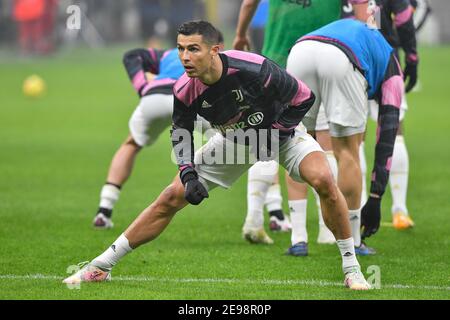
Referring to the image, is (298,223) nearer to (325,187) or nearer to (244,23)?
(325,187)

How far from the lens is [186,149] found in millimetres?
7367

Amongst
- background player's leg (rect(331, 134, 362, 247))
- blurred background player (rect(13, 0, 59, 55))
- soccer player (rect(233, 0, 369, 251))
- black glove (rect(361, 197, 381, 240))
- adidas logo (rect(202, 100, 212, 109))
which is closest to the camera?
adidas logo (rect(202, 100, 212, 109))

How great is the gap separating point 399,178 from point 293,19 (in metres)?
2.05

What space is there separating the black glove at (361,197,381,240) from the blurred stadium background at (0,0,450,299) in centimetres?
33

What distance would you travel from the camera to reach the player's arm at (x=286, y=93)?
Result: 730cm

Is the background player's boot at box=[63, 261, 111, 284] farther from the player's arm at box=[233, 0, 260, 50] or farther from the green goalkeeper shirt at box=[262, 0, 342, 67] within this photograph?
the player's arm at box=[233, 0, 260, 50]

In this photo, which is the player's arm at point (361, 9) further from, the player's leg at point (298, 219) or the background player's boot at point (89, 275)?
the background player's boot at point (89, 275)

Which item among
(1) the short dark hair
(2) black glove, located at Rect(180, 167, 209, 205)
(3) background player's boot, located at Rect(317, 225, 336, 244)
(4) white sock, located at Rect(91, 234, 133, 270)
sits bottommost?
(3) background player's boot, located at Rect(317, 225, 336, 244)

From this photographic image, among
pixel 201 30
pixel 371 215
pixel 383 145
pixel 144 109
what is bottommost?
pixel 371 215

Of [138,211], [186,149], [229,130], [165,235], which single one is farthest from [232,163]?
[138,211]

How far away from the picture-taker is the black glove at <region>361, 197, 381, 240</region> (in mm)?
8148

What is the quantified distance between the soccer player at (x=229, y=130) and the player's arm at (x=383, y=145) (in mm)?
748

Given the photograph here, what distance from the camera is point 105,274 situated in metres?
7.61

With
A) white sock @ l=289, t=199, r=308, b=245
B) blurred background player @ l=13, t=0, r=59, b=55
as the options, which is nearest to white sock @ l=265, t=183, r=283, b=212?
white sock @ l=289, t=199, r=308, b=245
